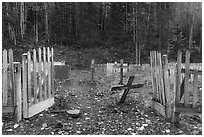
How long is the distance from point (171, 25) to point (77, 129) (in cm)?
2114

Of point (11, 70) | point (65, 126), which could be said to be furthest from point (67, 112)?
point (11, 70)

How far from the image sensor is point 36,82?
5.29 meters

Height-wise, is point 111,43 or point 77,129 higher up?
point 111,43

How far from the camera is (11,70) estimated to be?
191 inches

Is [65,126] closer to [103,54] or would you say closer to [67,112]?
[67,112]

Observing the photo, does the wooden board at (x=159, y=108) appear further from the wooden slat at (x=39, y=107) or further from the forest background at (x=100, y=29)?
the forest background at (x=100, y=29)

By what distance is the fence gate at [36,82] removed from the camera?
499 cm

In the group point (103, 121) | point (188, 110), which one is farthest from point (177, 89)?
point (103, 121)

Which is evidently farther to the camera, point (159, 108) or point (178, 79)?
point (159, 108)

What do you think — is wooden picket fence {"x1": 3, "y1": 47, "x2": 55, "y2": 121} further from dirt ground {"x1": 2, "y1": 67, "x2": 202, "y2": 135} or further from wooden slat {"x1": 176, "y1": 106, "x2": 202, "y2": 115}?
wooden slat {"x1": 176, "y1": 106, "x2": 202, "y2": 115}

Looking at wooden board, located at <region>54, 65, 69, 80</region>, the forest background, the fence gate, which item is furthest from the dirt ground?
the forest background

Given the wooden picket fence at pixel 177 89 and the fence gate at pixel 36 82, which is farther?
the fence gate at pixel 36 82

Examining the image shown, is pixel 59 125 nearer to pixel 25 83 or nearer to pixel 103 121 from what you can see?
pixel 103 121

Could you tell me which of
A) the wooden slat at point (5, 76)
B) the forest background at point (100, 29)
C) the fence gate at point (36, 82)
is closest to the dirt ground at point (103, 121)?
the fence gate at point (36, 82)
